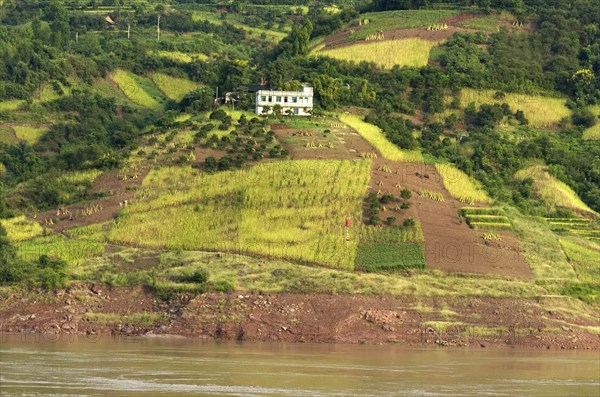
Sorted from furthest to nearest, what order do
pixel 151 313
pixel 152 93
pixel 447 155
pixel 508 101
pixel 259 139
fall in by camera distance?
pixel 152 93 < pixel 508 101 < pixel 447 155 < pixel 259 139 < pixel 151 313

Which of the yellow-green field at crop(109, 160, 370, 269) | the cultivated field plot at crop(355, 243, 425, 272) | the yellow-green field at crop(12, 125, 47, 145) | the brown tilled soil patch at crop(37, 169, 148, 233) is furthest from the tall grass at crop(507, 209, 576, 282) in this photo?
the yellow-green field at crop(12, 125, 47, 145)

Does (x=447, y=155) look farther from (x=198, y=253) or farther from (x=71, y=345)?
(x=71, y=345)

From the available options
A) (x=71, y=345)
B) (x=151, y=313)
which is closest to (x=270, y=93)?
(x=151, y=313)

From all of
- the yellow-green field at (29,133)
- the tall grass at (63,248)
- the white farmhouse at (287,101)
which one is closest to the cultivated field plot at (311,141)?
the white farmhouse at (287,101)

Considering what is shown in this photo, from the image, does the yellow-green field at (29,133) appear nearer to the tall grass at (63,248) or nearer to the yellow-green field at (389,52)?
the yellow-green field at (389,52)

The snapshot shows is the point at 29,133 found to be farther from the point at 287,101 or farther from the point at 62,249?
the point at 62,249

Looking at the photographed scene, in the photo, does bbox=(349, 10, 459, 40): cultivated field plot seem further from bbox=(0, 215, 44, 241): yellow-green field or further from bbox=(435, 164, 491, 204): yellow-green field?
bbox=(0, 215, 44, 241): yellow-green field

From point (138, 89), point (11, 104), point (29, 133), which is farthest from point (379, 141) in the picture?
point (138, 89)
